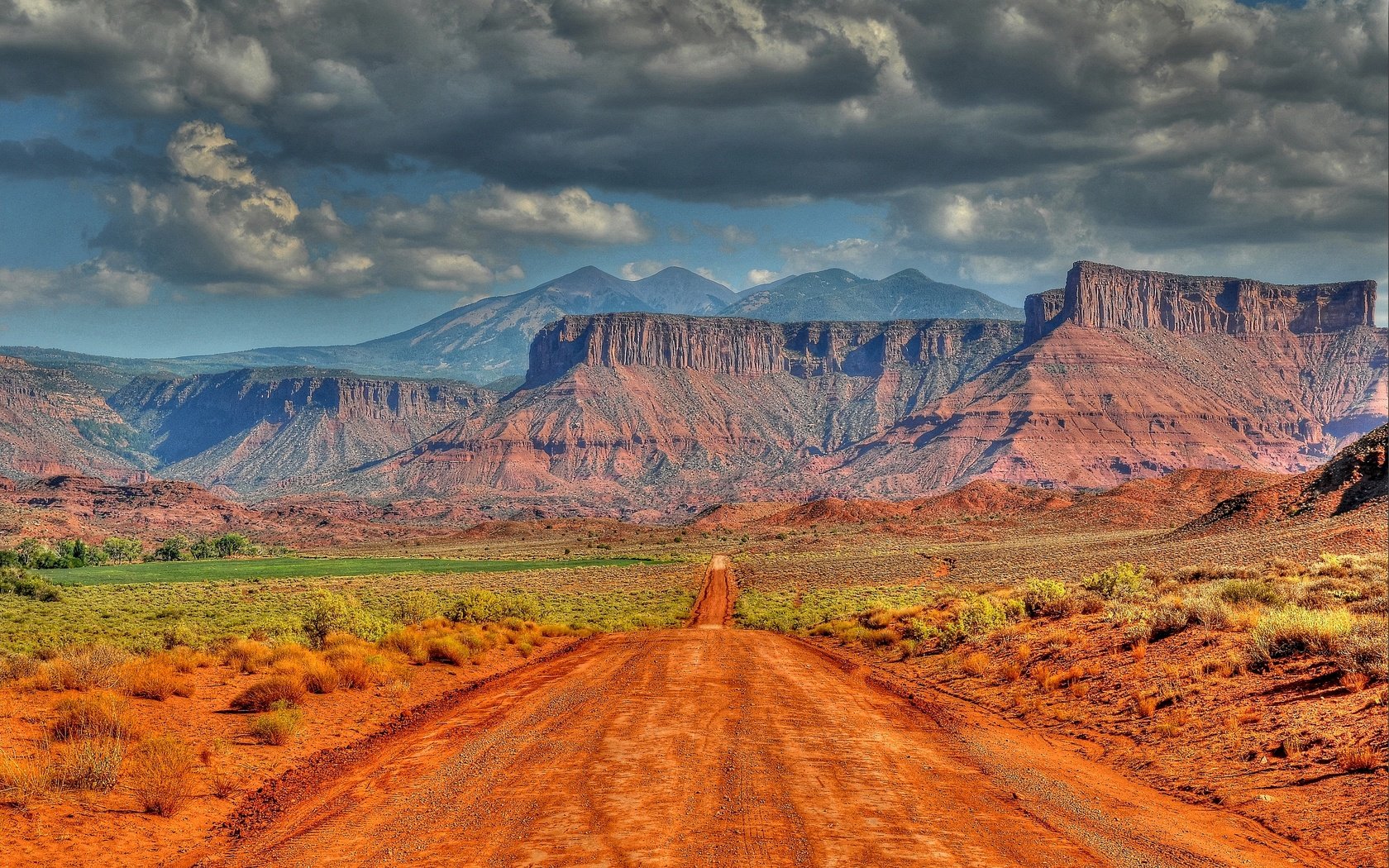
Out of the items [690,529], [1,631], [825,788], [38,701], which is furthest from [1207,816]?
[690,529]

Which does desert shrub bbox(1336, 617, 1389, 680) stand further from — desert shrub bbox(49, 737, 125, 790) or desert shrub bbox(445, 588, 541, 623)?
desert shrub bbox(445, 588, 541, 623)

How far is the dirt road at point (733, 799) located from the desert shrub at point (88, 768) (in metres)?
1.79

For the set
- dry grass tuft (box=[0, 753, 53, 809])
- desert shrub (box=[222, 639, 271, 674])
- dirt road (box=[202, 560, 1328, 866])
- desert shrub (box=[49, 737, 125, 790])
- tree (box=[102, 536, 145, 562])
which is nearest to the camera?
dirt road (box=[202, 560, 1328, 866])

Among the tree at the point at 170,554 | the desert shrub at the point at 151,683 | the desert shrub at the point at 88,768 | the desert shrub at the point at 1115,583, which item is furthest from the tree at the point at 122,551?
the desert shrub at the point at 88,768

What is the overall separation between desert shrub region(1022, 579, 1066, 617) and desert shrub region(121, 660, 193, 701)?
63.1 ft

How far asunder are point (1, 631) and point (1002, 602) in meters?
30.5

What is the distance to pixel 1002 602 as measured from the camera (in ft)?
91.1

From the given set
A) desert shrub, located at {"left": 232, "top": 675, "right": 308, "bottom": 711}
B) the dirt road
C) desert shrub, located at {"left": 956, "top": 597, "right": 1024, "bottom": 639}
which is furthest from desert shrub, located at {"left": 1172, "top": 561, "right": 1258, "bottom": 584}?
desert shrub, located at {"left": 232, "top": 675, "right": 308, "bottom": 711}

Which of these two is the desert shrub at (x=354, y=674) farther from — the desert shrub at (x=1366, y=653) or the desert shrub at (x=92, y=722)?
the desert shrub at (x=1366, y=653)

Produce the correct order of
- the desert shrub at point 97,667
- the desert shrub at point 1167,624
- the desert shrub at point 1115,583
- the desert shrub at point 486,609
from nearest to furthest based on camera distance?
the desert shrub at point 97,667, the desert shrub at point 1167,624, the desert shrub at point 1115,583, the desert shrub at point 486,609

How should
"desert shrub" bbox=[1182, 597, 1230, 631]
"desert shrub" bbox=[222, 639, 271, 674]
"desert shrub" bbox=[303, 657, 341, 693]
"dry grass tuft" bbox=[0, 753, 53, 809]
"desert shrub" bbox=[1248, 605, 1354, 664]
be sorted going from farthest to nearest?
1. "desert shrub" bbox=[222, 639, 271, 674]
2. "desert shrub" bbox=[1182, 597, 1230, 631]
3. "desert shrub" bbox=[303, 657, 341, 693]
4. "desert shrub" bbox=[1248, 605, 1354, 664]
5. "dry grass tuft" bbox=[0, 753, 53, 809]

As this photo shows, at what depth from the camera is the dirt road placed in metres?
9.08

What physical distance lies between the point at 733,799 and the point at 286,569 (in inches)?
2941

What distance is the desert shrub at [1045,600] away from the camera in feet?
82.3
